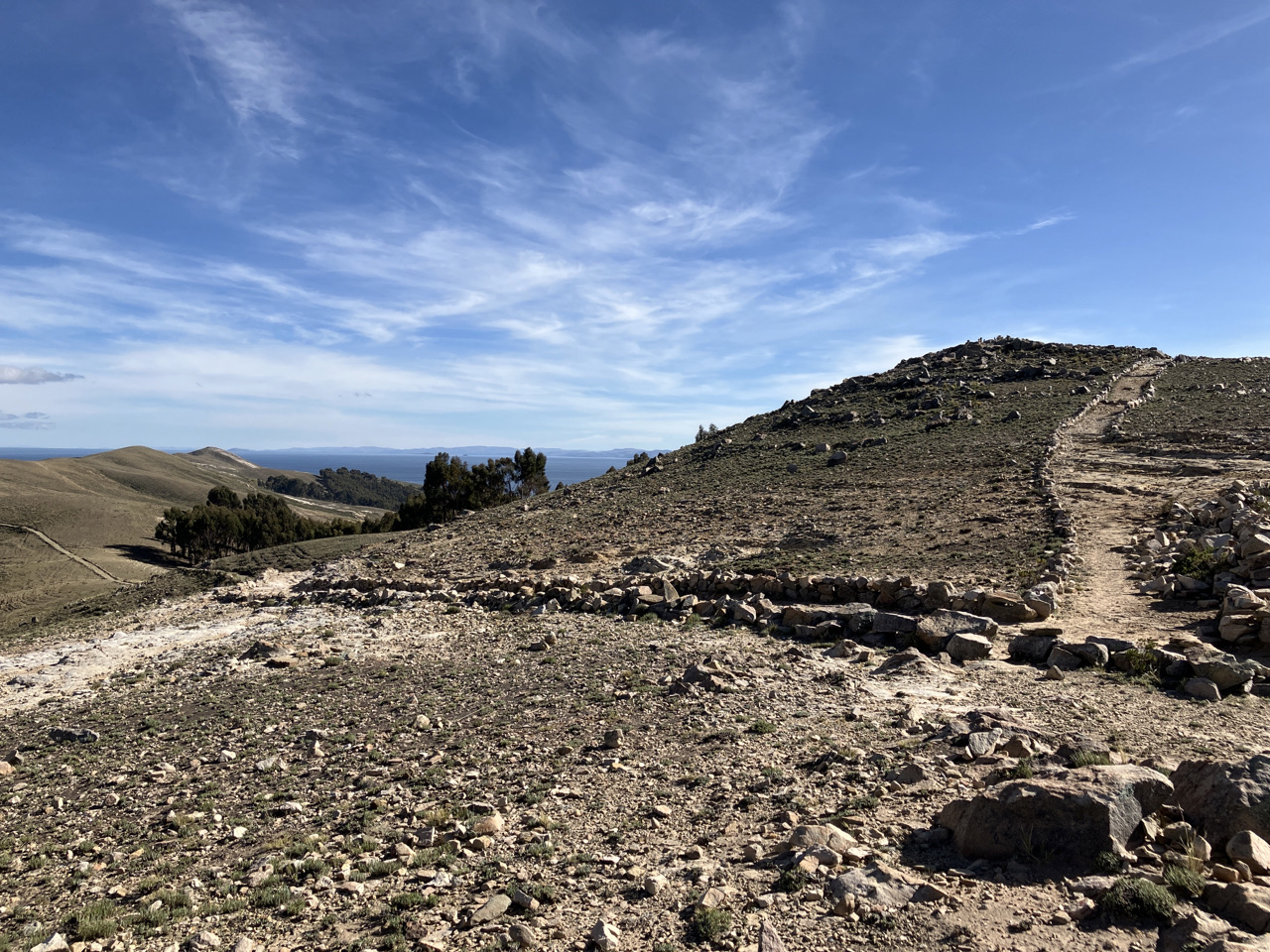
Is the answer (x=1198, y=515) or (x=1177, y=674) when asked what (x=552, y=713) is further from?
(x=1198, y=515)

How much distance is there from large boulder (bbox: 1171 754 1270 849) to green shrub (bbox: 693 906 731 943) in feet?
11.9

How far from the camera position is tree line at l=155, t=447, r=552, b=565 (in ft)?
161

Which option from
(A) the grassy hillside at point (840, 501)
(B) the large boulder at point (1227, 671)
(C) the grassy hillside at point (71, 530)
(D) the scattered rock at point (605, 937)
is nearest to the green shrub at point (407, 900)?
(D) the scattered rock at point (605, 937)

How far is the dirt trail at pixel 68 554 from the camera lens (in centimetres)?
5440

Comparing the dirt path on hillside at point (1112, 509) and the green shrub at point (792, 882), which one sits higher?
the dirt path on hillside at point (1112, 509)

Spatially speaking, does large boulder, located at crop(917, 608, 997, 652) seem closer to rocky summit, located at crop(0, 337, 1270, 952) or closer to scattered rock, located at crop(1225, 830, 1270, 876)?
rocky summit, located at crop(0, 337, 1270, 952)

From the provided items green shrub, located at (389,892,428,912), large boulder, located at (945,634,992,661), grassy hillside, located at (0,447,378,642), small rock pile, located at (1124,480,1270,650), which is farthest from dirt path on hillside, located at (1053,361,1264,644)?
grassy hillside, located at (0,447,378,642)

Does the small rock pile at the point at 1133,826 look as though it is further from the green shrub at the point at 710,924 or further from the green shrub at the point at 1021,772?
the green shrub at the point at 710,924

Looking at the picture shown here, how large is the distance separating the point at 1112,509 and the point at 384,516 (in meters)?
53.2

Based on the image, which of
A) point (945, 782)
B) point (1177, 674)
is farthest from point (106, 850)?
point (1177, 674)

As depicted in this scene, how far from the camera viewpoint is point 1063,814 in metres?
5.52

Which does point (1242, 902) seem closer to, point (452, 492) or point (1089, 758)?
point (1089, 758)

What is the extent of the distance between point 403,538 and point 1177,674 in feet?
96.4

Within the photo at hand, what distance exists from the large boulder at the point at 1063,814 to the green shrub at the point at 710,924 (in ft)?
7.03
